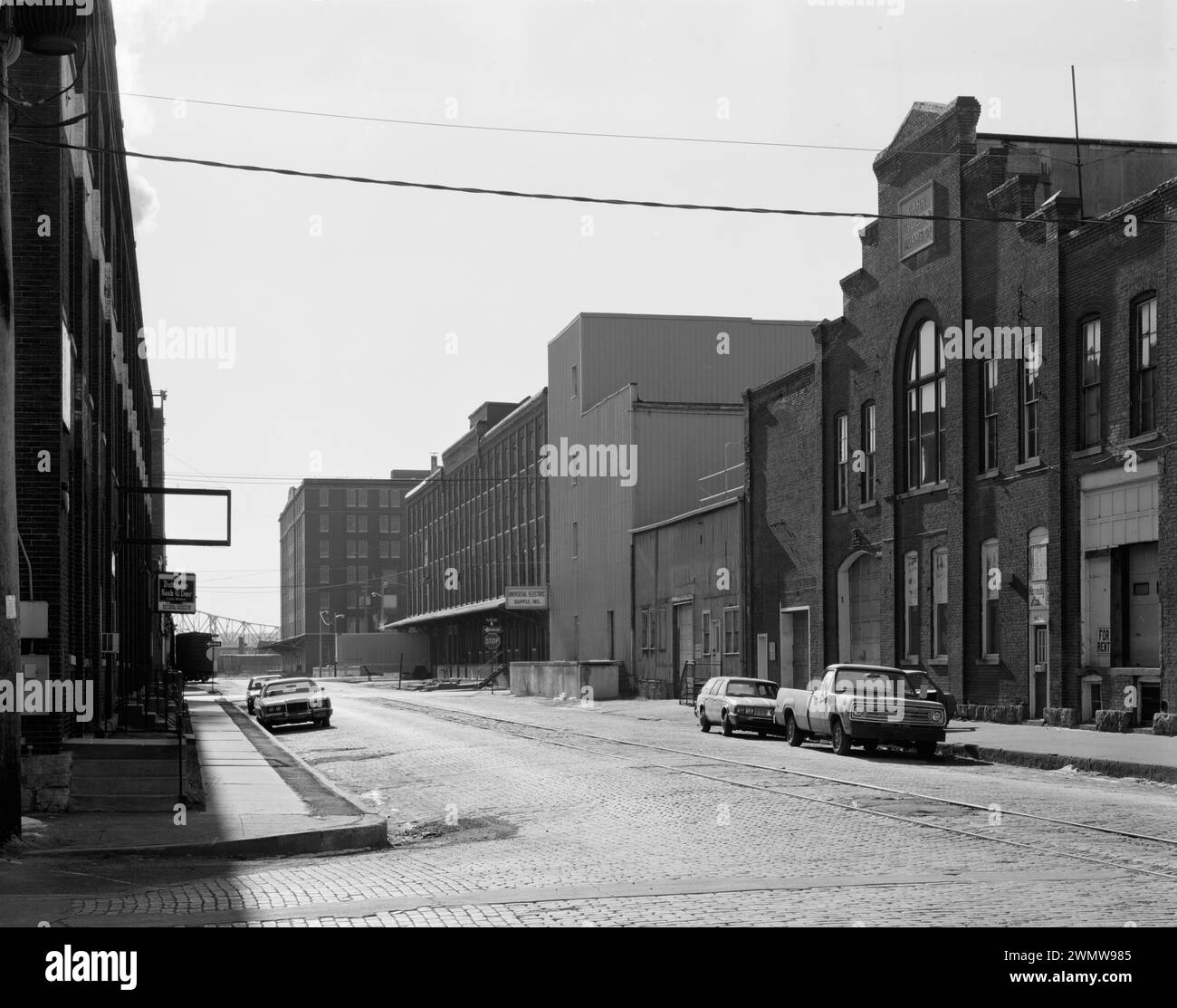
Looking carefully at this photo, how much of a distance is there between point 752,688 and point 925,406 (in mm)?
9429

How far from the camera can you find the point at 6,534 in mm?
13070

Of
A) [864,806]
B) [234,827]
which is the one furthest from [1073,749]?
[234,827]

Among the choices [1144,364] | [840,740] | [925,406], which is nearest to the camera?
[840,740]

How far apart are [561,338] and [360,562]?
268 ft

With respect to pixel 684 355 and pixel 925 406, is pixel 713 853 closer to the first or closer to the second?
pixel 925 406

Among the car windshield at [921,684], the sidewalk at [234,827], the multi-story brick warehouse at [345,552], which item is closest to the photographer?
the sidewalk at [234,827]

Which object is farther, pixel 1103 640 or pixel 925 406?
pixel 925 406

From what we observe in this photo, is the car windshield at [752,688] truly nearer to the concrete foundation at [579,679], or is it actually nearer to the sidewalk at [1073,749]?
the sidewalk at [1073,749]

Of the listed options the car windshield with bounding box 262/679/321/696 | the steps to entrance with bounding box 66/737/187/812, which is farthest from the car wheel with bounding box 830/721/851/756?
the car windshield with bounding box 262/679/321/696

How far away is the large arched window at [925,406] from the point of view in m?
37.7

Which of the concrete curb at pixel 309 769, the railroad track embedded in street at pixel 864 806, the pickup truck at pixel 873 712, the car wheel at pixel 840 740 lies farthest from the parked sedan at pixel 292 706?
the car wheel at pixel 840 740

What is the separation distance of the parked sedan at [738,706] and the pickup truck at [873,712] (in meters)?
4.53

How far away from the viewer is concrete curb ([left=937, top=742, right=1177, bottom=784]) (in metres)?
21.5
